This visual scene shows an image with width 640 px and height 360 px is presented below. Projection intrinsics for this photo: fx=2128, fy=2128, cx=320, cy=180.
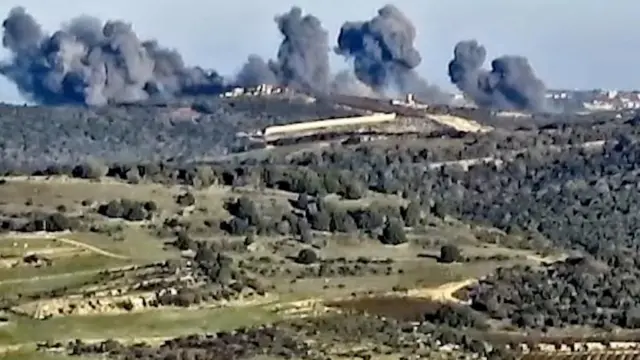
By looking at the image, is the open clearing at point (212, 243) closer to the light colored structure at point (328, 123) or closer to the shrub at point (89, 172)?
the shrub at point (89, 172)

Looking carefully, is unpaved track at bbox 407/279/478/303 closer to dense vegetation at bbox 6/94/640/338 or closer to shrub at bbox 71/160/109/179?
dense vegetation at bbox 6/94/640/338

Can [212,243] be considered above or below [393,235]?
above

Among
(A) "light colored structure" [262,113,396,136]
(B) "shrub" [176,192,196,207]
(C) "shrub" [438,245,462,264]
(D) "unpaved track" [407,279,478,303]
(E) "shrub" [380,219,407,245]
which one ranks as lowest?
(D) "unpaved track" [407,279,478,303]

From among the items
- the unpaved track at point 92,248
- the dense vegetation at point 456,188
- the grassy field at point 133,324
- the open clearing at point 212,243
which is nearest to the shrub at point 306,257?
the dense vegetation at point 456,188

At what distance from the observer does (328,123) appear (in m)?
193

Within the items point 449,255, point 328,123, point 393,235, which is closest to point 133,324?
point 449,255

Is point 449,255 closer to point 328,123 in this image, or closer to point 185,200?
point 185,200

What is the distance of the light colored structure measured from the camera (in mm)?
190000

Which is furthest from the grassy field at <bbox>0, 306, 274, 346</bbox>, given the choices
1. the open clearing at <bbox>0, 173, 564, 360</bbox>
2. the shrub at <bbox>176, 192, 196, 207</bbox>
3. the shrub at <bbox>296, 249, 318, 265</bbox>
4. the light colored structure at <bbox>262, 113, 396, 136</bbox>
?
the light colored structure at <bbox>262, 113, 396, 136</bbox>

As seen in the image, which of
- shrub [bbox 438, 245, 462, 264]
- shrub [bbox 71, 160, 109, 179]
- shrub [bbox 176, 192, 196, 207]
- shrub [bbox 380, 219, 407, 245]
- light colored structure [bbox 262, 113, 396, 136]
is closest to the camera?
shrub [bbox 438, 245, 462, 264]

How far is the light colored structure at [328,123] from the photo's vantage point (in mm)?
190000

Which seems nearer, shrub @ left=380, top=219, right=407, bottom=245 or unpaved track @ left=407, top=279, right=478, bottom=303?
unpaved track @ left=407, top=279, right=478, bottom=303

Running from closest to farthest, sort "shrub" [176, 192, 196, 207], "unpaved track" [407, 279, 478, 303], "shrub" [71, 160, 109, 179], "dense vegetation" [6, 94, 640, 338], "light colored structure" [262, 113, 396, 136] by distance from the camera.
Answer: "unpaved track" [407, 279, 478, 303]
"dense vegetation" [6, 94, 640, 338]
"shrub" [176, 192, 196, 207]
"shrub" [71, 160, 109, 179]
"light colored structure" [262, 113, 396, 136]

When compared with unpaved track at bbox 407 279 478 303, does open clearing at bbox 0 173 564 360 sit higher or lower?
higher
